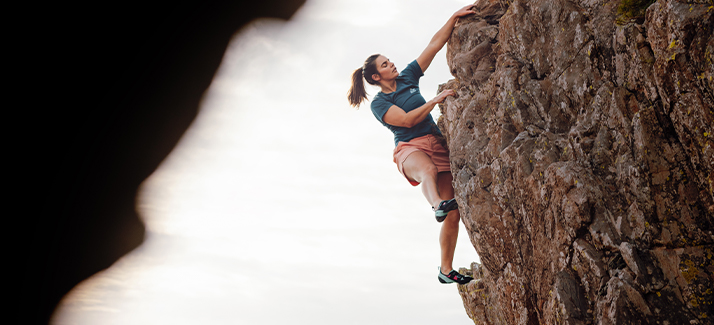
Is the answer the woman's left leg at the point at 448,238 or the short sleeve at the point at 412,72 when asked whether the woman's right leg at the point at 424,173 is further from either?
the short sleeve at the point at 412,72

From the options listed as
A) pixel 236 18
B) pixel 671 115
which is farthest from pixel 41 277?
pixel 671 115

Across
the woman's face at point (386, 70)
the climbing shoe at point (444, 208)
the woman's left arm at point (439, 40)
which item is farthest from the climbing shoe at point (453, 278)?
the woman's left arm at point (439, 40)

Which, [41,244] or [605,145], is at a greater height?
[605,145]

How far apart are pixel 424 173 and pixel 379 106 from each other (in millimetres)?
1913

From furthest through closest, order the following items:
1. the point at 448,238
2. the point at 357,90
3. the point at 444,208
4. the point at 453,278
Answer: the point at 357,90, the point at 448,238, the point at 453,278, the point at 444,208

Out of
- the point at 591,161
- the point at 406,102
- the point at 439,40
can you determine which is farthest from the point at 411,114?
the point at 591,161

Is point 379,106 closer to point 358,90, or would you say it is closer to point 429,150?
point 358,90

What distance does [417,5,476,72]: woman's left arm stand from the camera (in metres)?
9.82

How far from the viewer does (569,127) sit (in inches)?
283

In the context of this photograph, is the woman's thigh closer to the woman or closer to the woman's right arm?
the woman

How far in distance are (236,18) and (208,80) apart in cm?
322

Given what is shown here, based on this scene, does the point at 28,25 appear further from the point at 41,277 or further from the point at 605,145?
the point at 605,145

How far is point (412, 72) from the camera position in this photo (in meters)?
10.2

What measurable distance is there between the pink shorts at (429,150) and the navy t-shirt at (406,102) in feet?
0.42
